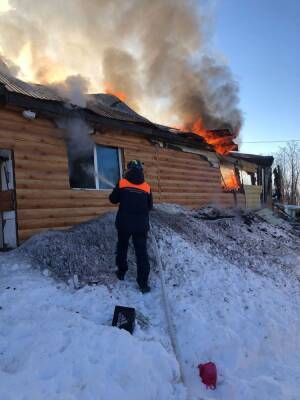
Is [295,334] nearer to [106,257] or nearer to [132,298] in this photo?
[132,298]

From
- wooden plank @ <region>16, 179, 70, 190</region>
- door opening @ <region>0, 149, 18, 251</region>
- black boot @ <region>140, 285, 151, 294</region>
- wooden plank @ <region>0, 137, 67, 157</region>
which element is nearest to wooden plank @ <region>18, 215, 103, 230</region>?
door opening @ <region>0, 149, 18, 251</region>

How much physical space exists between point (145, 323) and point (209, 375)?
1088mm

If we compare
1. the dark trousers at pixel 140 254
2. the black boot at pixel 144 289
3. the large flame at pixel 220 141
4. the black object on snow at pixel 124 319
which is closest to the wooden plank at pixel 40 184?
the dark trousers at pixel 140 254

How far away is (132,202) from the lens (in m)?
5.69

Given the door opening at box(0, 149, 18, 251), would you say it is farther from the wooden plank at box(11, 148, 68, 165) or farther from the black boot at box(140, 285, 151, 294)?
the black boot at box(140, 285, 151, 294)

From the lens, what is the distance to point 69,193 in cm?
820

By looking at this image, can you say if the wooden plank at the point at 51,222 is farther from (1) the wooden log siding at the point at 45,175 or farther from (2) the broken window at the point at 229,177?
(2) the broken window at the point at 229,177

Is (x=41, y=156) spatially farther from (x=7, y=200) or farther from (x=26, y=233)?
(x=26, y=233)

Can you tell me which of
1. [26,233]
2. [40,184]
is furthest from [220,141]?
[26,233]

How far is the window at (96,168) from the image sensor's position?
866 cm

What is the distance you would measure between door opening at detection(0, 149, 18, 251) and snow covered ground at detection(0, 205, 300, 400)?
657mm

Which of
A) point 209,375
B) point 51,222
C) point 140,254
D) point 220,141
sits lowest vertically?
point 209,375

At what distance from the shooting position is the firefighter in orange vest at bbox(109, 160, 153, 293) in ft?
18.5

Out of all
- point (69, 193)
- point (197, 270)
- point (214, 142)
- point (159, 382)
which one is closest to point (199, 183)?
point (214, 142)
